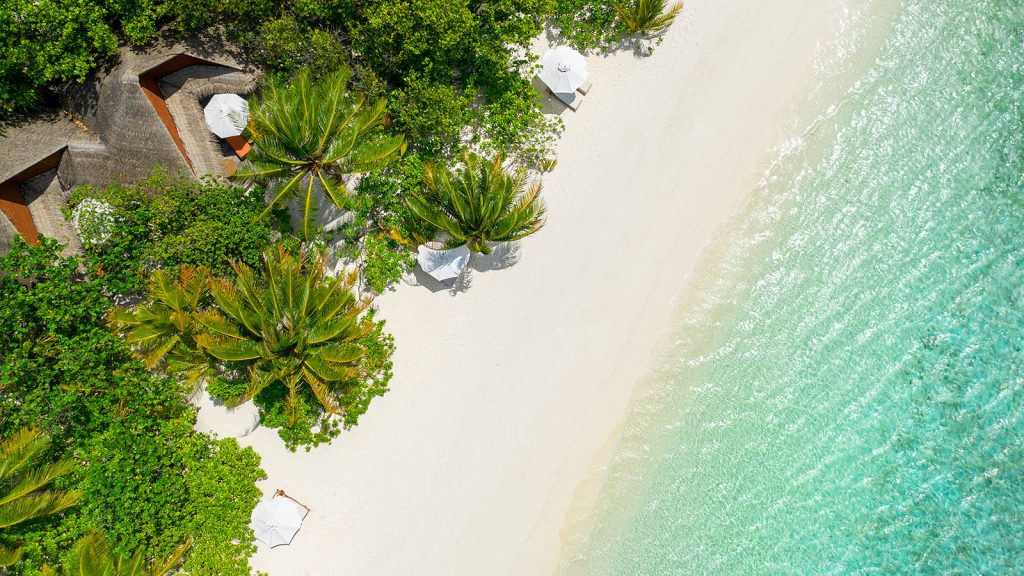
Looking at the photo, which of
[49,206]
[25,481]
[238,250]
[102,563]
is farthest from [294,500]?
[49,206]

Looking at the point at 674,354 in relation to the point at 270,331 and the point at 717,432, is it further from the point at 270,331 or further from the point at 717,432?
the point at 270,331

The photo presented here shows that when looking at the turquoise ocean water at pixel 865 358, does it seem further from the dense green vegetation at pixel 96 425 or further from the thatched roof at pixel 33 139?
the thatched roof at pixel 33 139

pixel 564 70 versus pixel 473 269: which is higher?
pixel 564 70

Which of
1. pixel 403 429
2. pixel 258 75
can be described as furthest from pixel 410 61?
pixel 403 429

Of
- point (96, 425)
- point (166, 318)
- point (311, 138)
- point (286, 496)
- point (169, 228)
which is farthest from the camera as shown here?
point (286, 496)

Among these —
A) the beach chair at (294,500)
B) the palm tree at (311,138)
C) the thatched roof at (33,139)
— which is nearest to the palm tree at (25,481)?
the beach chair at (294,500)

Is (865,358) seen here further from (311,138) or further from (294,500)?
(294,500)

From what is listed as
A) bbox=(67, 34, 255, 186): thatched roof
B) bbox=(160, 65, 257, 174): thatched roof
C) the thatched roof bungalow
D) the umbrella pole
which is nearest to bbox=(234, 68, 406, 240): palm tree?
bbox=(160, 65, 257, 174): thatched roof

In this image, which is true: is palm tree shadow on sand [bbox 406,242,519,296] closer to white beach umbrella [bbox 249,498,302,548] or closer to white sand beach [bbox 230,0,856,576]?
white sand beach [bbox 230,0,856,576]
